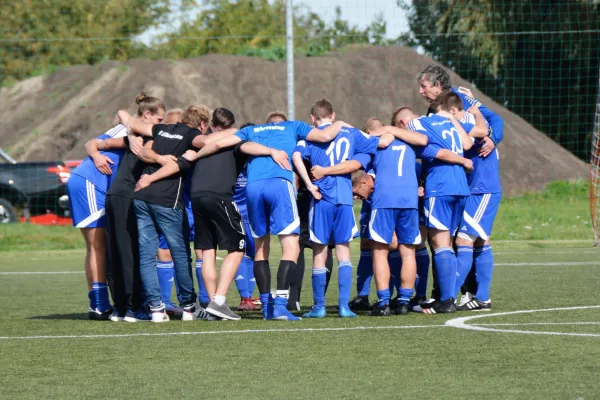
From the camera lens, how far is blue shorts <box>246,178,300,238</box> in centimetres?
960

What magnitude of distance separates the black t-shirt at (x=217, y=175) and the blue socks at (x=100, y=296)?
1.27m

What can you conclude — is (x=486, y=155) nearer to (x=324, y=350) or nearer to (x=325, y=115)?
(x=325, y=115)

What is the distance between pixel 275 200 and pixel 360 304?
1.76 metres

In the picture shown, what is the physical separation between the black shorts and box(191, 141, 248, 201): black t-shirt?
65 mm

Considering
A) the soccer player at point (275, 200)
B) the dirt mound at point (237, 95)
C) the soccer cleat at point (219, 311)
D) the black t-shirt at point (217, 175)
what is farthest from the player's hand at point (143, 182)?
the dirt mound at point (237, 95)

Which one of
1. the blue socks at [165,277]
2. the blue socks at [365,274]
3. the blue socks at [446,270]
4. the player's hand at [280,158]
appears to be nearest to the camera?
the player's hand at [280,158]

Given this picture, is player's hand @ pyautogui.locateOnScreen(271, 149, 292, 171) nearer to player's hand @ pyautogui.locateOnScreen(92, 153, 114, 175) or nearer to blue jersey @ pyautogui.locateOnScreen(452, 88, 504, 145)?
player's hand @ pyautogui.locateOnScreen(92, 153, 114, 175)

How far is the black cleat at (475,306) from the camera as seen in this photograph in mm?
10281

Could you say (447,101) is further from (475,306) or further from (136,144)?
(136,144)

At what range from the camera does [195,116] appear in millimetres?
10094

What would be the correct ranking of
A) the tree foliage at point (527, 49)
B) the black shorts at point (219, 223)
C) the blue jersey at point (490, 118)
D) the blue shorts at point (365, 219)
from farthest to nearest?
the tree foliage at point (527, 49)
the blue jersey at point (490, 118)
the blue shorts at point (365, 219)
the black shorts at point (219, 223)

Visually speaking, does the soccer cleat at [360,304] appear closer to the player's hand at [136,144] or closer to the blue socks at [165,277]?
the blue socks at [165,277]

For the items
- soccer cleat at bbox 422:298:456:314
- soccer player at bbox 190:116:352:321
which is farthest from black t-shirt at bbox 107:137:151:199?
soccer cleat at bbox 422:298:456:314

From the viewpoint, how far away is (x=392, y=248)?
10.6 metres
